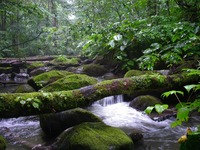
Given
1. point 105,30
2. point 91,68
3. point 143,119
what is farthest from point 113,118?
point 91,68

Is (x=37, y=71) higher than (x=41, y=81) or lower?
higher

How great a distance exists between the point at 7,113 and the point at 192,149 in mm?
3368

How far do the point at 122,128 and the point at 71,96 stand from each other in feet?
8.27

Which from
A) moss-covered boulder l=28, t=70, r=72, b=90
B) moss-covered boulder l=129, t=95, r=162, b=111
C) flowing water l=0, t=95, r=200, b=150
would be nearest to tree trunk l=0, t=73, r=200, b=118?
flowing water l=0, t=95, r=200, b=150

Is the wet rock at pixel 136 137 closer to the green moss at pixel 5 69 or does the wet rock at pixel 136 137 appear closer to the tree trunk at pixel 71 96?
the tree trunk at pixel 71 96

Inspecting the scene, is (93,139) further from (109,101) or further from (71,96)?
(109,101)

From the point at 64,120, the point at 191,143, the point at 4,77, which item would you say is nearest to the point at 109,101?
the point at 64,120

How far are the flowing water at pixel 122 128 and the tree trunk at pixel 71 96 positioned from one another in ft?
4.74

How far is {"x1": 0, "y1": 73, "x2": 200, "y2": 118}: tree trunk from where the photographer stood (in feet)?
12.5

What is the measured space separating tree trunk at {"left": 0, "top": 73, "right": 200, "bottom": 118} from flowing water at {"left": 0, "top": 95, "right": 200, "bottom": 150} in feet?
4.74

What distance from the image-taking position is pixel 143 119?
22.7 feet

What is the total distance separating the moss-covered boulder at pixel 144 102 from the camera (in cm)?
728

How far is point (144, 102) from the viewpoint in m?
7.48

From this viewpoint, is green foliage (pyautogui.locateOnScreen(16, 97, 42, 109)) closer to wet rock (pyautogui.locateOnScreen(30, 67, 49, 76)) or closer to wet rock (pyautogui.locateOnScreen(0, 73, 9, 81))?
wet rock (pyautogui.locateOnScreen(30, 67, 49, 76))
